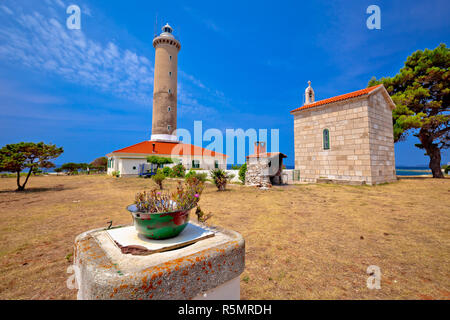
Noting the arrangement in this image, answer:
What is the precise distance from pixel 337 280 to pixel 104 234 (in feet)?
10.7

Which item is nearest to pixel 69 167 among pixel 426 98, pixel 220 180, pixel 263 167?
pixel 220 180

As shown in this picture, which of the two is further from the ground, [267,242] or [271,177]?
[271,177]

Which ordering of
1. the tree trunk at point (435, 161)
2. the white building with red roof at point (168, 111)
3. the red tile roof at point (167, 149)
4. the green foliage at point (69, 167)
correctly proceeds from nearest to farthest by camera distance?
the tree trunk at point (435, 161) < the red tile roof at point (167, 149) < the white building with red roof at point (168, 111) < the green foliage at point (69, 167)

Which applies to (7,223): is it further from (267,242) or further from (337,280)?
(337,280)

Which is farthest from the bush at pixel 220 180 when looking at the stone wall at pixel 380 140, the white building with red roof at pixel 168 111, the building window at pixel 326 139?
the white building with red roof at pixel 168 111

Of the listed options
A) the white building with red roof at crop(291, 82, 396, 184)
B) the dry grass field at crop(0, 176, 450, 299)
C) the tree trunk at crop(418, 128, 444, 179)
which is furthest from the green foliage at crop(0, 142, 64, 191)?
the tree trunk at crop(418, 128, 444, 179)

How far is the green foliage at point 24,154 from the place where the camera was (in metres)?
12.0

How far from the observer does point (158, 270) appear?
4.45 ft

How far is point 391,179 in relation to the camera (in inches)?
577

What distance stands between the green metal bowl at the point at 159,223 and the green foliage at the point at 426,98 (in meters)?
21.0

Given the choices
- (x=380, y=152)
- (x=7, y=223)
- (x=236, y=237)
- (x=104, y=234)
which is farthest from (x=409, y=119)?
(x=7, y=223)

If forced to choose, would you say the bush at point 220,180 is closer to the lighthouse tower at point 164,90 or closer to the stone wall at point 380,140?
the stone wall at point 380,140

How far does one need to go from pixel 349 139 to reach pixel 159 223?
15.8 m
